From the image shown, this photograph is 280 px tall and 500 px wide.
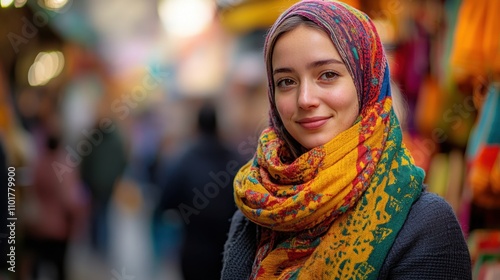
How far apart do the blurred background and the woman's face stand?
0.47 meters

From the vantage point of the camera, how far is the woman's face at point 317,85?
1610 millimetres

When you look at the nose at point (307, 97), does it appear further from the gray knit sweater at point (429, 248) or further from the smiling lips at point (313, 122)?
the gray knit sweater at point (429, 248)

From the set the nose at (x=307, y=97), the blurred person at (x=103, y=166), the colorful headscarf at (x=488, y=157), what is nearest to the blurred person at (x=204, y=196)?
the blurred person at (x=103, y=166)

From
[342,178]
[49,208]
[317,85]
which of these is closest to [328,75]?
[317,85]

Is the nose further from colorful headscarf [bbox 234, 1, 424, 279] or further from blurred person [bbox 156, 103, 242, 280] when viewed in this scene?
blurred person [bbox 156, 103, 242, 280]

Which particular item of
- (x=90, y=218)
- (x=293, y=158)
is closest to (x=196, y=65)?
(x=90, y=218)

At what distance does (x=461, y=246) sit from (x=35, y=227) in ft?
11.0

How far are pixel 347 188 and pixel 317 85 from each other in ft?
0.87

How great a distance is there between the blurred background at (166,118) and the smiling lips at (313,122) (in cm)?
55

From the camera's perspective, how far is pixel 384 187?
1589 millimetres

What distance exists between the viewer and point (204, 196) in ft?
12.4

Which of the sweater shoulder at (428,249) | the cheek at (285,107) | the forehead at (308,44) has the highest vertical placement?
the forehead at (308,44)

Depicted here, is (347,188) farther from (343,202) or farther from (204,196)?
(204,196)

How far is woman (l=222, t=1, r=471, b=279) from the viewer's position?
60.9 inches
